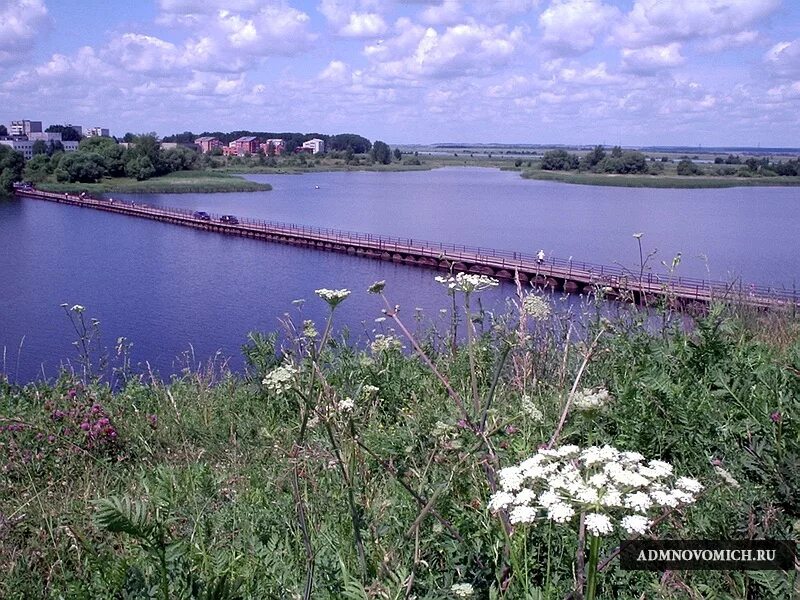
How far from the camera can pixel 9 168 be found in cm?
7662

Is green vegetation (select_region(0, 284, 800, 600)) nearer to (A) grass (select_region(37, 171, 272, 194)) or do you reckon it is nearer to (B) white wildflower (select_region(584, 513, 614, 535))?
(B) white wildflower (select_region(584, 513, 614, 535))

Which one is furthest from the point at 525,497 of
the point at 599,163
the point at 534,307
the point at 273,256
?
the point at 599,163

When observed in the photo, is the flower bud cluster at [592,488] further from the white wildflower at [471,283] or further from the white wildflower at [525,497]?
the white wildflower at [471,283]

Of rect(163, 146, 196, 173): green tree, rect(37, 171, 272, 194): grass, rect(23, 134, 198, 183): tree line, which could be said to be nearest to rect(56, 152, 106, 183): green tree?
rect(23, 134, 198, 183): tree line

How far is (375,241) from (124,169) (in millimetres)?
60085

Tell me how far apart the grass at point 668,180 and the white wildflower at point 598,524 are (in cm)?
8815

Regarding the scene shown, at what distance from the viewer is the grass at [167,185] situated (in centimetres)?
7556

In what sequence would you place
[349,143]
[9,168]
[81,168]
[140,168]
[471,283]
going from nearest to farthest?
[471,283] → [9,168] → [81,168] → [140,168] → [349,143]

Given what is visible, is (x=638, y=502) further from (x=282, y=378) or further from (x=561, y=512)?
(x=282, y=378)

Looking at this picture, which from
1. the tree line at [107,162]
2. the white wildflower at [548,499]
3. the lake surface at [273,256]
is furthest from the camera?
the tree line at [107,162]

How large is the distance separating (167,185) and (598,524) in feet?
284

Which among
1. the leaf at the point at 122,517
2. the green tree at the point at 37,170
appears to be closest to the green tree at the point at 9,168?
the green tree at the point at 37,170

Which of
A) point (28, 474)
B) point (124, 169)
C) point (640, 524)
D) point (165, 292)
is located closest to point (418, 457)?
point (640, 524)

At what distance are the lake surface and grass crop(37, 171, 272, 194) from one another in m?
5.60
